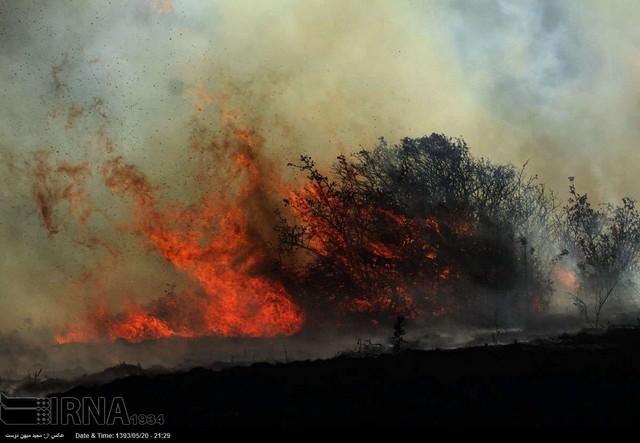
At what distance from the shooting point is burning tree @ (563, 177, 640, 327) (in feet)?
135

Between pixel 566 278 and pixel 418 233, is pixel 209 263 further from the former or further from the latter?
pixel 566 278

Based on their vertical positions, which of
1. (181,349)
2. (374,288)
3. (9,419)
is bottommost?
(9,419)

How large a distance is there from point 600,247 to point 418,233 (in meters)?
10.9

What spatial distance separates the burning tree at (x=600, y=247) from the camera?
135 feet

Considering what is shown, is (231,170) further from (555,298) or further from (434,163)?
(555,298)

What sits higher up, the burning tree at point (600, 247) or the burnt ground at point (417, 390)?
the burning tree at point (600, 247)

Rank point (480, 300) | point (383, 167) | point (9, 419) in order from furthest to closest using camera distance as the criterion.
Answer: point (383, 167)
point (480, 300)
point (9, 419)

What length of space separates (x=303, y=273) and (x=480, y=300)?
33.3ft

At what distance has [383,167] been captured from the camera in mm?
42312

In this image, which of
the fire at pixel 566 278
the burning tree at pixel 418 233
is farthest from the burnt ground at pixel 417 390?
the fire at pixel 566 278

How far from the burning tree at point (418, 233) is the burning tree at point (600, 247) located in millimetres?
1753

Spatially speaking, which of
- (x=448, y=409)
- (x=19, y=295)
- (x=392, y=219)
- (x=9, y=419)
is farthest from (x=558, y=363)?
(x=19, y=295)

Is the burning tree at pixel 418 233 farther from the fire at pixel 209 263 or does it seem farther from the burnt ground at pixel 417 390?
the burnt ground at pixel 417 390

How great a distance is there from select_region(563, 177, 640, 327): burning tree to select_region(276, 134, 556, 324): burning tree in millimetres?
1753
